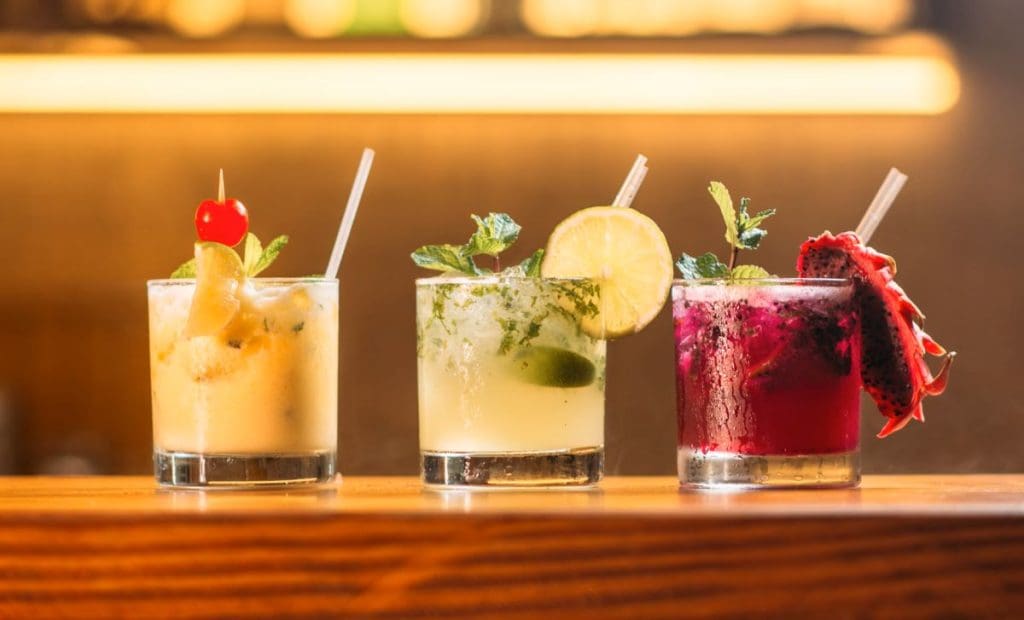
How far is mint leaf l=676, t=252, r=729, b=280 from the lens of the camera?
1.28 m

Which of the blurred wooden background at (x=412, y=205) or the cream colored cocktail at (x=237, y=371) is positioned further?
the blurred wooden background at (x=412, y=205)

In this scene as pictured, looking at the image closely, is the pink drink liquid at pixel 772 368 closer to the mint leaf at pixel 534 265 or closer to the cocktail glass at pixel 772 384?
the cocktail glass at pixel 772 384

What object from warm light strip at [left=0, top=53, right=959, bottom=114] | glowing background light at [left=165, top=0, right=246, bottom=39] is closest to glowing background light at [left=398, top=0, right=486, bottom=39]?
warm light strip at [left=0, top=53, right=959, bottom=114]

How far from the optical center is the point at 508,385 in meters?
1.26

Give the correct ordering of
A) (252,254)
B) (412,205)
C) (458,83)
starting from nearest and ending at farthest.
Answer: (252,254) → (458,83) → (412,205)

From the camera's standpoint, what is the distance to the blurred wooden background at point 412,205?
283cm

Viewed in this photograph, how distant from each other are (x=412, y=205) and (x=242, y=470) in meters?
1.61

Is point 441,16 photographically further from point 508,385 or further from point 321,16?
point 508,385

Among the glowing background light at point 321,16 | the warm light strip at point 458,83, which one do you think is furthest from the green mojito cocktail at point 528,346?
the glowing background light at point 321,16

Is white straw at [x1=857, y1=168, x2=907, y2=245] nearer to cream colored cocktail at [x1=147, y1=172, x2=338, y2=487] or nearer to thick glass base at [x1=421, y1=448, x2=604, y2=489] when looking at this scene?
thick glass base at [x1=421, y1=448, x2=604, y2=489]

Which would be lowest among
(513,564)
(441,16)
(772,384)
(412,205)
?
(513,564)

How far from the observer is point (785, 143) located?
2.86 metres

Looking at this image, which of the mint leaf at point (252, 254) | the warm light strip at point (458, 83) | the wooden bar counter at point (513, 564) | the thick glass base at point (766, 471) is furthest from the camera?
the warm light strip at point (458, 83)

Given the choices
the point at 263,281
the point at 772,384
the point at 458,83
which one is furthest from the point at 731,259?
the point at 458,83
